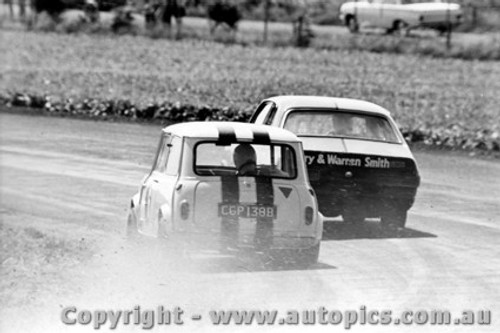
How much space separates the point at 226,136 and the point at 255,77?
16.2m

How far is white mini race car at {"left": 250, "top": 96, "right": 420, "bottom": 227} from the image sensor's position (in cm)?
1152

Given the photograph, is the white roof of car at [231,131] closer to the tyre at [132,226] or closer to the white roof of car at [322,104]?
the tyre at [132,226]

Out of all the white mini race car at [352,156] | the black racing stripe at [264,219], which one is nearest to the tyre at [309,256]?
the black racing stripe at [264,219]

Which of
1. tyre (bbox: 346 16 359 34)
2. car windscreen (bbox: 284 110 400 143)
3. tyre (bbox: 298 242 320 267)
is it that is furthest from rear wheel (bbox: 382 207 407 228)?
tyre (bbox: 346 16 359 34)

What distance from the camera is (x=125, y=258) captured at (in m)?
11.2

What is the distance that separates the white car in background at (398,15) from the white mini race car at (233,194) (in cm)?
2191

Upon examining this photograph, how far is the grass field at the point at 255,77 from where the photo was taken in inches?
933

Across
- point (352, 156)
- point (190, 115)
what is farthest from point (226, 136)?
point (190, 115)

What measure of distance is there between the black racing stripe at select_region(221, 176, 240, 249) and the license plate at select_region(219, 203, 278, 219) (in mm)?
32

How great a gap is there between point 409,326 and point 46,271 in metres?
3.76

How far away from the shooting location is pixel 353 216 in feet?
39.6

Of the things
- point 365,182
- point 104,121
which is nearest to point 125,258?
point 365,182

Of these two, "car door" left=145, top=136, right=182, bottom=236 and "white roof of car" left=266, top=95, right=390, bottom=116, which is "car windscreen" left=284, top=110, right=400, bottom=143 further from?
"car door" left=145, top=136, right=182, bottom=236

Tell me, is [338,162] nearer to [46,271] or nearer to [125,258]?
[125,258]
